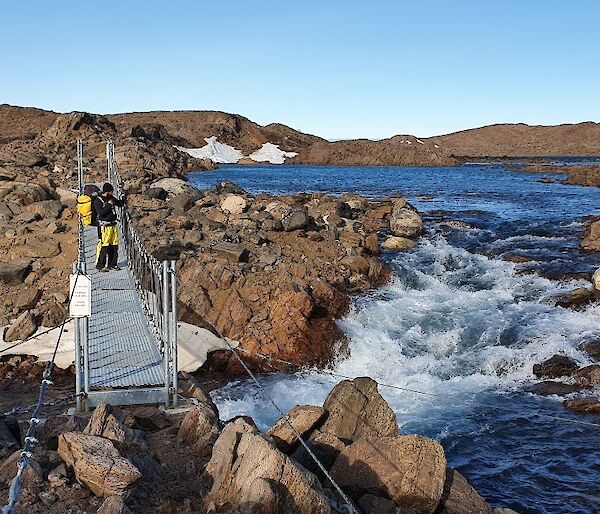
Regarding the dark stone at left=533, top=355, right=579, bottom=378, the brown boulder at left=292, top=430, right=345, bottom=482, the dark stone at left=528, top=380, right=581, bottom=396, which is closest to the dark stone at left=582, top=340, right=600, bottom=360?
the dark stone at left=533, top=355, right=579, bottom=378

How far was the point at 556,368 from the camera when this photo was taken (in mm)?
11523

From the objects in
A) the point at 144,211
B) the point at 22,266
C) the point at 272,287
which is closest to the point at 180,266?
the point at 272,287

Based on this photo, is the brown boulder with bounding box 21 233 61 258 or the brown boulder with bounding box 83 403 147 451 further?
the brown boulder with bounding box 21 233 61 258

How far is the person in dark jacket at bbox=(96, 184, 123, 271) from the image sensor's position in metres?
10.8

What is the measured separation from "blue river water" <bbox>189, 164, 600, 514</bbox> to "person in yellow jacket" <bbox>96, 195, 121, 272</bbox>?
3096 mm

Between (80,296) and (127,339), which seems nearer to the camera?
(80,296)

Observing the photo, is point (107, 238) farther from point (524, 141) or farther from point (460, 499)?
point (524, 141)

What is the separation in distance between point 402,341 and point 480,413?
306 cm

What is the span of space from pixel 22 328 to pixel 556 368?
9596 mm

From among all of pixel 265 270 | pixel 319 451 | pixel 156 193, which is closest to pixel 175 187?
pixel 156 193

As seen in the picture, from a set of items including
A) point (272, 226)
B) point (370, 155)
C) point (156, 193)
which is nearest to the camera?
point (272, 226)

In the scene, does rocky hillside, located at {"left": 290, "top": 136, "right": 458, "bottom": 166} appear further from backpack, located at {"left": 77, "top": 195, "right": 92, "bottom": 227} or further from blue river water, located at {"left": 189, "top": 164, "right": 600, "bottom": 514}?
backpack, located at {"left": 77, "top": 195, "right": 92, "bottom": 227}

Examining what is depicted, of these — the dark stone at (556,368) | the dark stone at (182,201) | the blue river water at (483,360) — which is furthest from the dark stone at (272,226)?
the dark stone at (556,368)

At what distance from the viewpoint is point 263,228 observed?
17031mm
